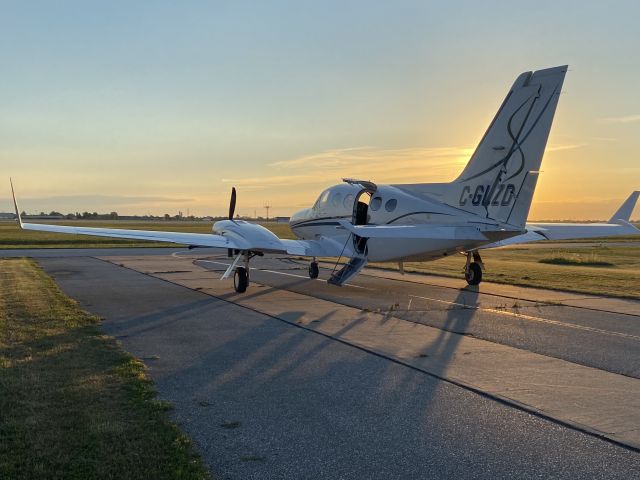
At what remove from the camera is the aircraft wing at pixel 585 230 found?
64.8ft

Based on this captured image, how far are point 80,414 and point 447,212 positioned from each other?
40.5 ft

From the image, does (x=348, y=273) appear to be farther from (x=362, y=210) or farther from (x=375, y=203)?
(x=362, y=210)

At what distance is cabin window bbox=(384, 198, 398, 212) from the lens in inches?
692

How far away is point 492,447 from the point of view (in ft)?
17.7

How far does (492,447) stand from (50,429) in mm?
4367

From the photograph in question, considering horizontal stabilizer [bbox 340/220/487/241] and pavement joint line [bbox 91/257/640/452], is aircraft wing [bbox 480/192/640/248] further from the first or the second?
pavement joint line [bbox 91/257/640/452]

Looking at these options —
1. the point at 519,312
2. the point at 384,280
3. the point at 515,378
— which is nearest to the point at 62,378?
the point at 515,378

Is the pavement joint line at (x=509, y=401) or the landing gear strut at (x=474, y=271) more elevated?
the pavement joint line at (x=509, y=401)

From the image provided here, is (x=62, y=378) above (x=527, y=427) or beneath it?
above

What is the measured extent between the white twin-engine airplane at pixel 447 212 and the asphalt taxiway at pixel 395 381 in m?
1.81

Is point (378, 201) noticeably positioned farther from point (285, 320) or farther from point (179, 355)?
point (179, 355)

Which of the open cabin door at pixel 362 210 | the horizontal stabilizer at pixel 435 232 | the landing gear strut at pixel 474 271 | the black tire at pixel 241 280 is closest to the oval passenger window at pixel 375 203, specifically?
the open cabin door at pixel 362 210

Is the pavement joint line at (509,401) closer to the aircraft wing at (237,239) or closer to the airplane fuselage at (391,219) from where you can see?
the airplane fuselage at (391,219)

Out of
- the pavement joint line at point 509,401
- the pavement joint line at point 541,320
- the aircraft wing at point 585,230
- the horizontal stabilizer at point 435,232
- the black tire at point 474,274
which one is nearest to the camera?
the pavement joint line at point 509,401
